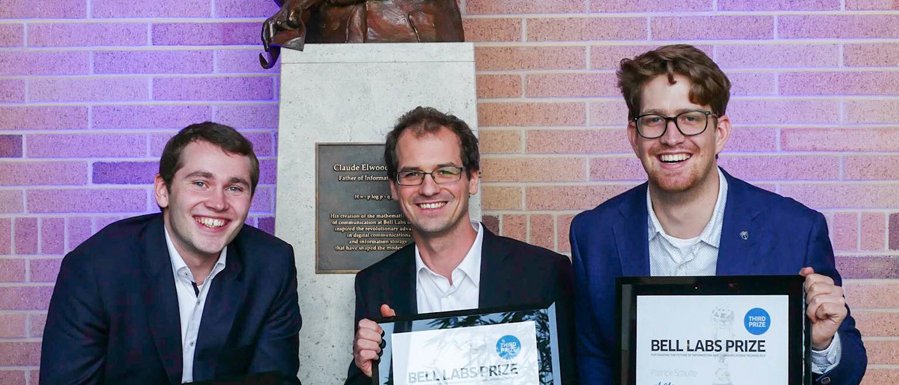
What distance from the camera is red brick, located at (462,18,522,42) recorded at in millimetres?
4527

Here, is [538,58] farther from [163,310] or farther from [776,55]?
[163,310]

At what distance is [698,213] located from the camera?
295cm

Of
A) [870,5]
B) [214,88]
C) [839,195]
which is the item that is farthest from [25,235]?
[870,5]

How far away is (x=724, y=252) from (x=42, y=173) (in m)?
3.21

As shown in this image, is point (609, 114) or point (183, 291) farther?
point (609, 114)

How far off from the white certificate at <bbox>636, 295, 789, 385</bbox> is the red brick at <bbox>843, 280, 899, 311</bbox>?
2081 mm

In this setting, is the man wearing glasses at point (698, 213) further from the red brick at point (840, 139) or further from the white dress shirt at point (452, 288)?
the red brick at point (840, 139)

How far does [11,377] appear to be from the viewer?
4.61m

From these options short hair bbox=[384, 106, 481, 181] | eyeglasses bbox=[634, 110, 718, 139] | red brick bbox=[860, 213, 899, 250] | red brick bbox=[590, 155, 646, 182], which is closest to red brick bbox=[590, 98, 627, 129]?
red brick bbox=[590, 155, 646, 182]

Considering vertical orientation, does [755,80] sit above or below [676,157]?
above

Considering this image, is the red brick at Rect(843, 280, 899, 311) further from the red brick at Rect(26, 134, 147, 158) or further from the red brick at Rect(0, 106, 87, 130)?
the red brick at Rect(0, 106, 87, 130)

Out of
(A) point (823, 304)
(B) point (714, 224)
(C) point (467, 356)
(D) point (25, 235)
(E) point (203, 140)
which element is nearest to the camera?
(A) point (823, 304)

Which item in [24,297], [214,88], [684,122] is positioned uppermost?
[214,88]

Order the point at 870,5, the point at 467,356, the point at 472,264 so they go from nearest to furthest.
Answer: the point at 467,356, the point at 472,264, the point at 870,5
